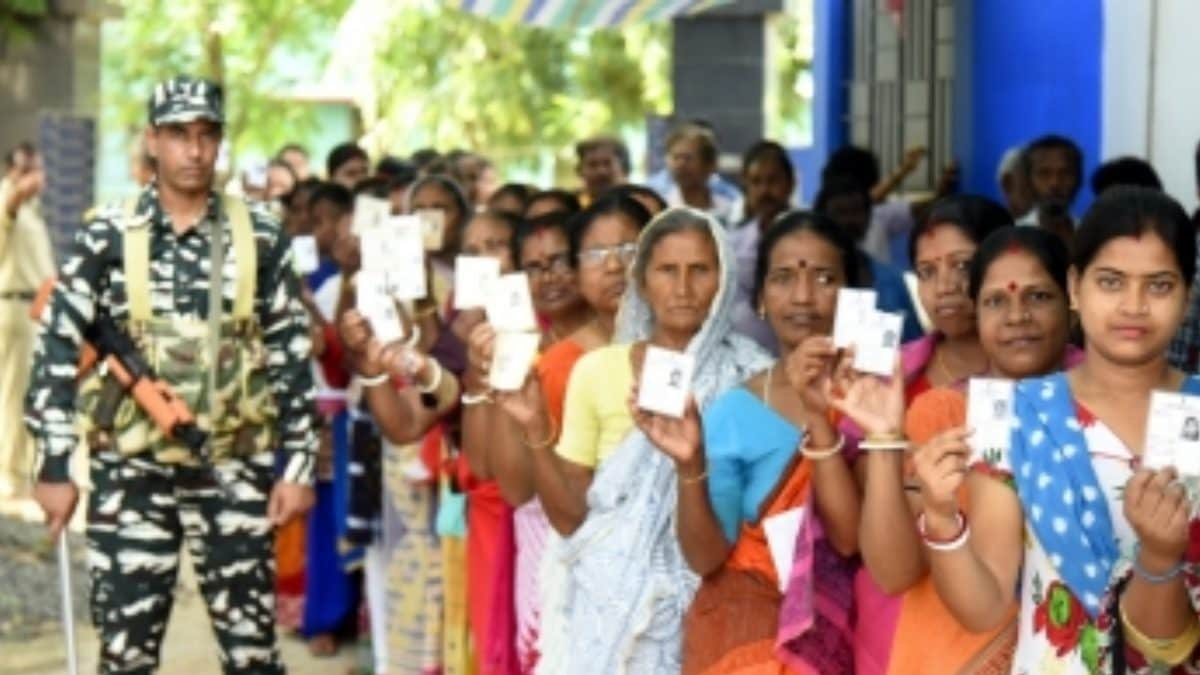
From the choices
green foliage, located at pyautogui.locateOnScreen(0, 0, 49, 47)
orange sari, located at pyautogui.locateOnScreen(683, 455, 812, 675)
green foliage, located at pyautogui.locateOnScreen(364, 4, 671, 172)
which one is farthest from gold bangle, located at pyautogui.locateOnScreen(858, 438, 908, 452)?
green foliage, located at pyautogui.locateOnScreen(364, 4, 671, 172)

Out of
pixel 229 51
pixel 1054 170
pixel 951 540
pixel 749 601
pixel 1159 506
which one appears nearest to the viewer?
pixel 1159 506

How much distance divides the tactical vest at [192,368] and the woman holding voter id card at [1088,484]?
2822 mm

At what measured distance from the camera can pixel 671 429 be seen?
522cm

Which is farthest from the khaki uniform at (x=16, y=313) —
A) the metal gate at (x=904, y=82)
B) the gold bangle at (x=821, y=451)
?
the gold bangle at (x=821, y=451)

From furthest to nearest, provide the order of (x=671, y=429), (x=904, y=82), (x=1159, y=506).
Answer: (x=904, y=82) < (x=671, y=429) < (x=1159, y=506)

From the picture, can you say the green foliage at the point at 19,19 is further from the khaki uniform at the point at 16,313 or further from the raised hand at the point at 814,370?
the raised hand at the point at 814,370

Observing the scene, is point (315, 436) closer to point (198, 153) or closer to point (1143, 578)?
point (198, 153)

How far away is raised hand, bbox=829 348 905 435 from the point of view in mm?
4629

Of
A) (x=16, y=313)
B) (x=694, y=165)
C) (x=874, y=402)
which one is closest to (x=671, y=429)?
(x=874, y=402)

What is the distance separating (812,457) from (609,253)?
1903mm

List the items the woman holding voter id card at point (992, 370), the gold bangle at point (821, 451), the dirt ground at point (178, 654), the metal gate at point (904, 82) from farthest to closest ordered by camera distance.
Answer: the metal gate at point (904, 82) < the dirt ground at point (178, 654) < the gold bangle at point (821, 451) < the woman holding voter id card at point (992, 370)

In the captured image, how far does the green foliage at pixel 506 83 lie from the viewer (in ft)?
92.9

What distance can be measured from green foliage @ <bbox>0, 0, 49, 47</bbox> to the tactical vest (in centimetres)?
1032

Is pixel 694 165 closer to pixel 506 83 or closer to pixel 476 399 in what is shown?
pixel 476 399
